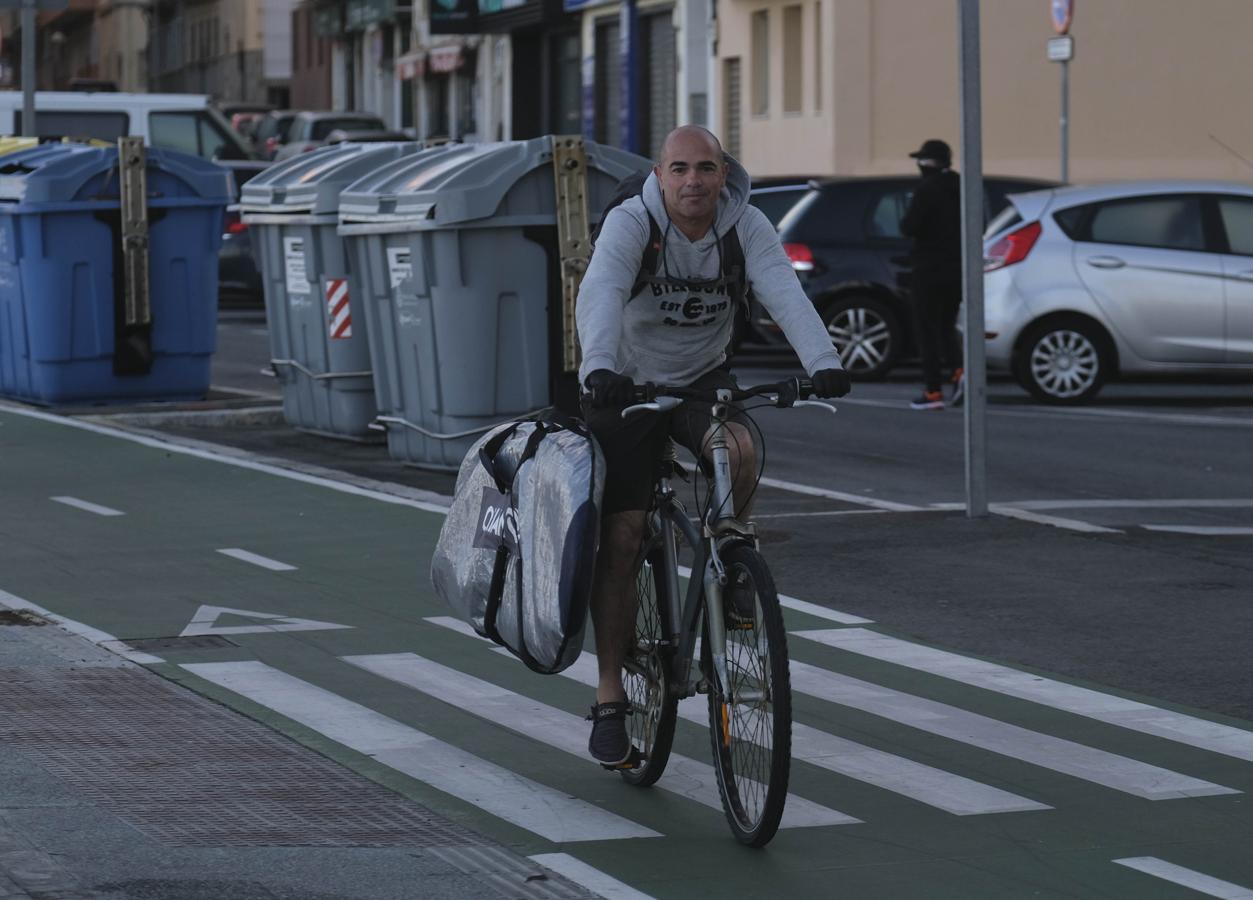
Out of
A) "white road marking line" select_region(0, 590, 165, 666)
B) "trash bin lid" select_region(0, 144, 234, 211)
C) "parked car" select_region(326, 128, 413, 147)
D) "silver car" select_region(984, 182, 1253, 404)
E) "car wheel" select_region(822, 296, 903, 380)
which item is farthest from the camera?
"parked car" select_region(326, 128, 413, 147)

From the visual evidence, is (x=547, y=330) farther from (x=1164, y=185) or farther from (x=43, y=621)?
(x=1164, y=185)

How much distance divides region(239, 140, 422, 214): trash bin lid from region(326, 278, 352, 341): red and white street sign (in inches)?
16.4

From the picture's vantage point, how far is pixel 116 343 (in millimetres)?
17438

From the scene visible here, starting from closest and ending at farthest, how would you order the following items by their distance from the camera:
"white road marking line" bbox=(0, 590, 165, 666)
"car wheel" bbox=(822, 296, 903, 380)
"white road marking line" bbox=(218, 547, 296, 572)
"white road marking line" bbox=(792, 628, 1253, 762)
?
"white road marking line" bbox=(792, 628, 1253, 762) → "white road marking line" bbox=(0, 590, 165, 666) → "white road marking line" bbox=(218, 547, 296, 572) → "car wheel" bbox=(822, 296, 903, 380)

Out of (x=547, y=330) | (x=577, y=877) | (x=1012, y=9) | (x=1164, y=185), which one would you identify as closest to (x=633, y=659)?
(x=577, y=877)

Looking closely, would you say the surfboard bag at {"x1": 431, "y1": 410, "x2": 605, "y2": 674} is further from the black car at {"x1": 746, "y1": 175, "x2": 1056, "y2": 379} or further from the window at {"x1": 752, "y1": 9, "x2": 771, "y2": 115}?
the window at {"x1": 752, "y1": 9, "x2": 771, "y2": 115}

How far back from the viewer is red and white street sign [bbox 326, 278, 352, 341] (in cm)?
1509

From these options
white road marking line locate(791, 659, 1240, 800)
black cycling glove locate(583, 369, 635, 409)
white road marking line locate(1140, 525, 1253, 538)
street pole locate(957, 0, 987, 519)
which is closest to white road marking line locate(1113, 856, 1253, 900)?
white road marking line locate(791, 659, 1240, 800)

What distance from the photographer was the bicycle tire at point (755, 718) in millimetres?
5734

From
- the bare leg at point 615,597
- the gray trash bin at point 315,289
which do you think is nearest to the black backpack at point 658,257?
the bare leg at point 615,597

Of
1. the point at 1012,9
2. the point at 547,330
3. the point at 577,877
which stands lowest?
the point at 577,877

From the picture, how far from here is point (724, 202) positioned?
6.39 meters

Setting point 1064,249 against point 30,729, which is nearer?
point 30,729

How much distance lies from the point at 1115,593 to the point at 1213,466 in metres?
4.77
